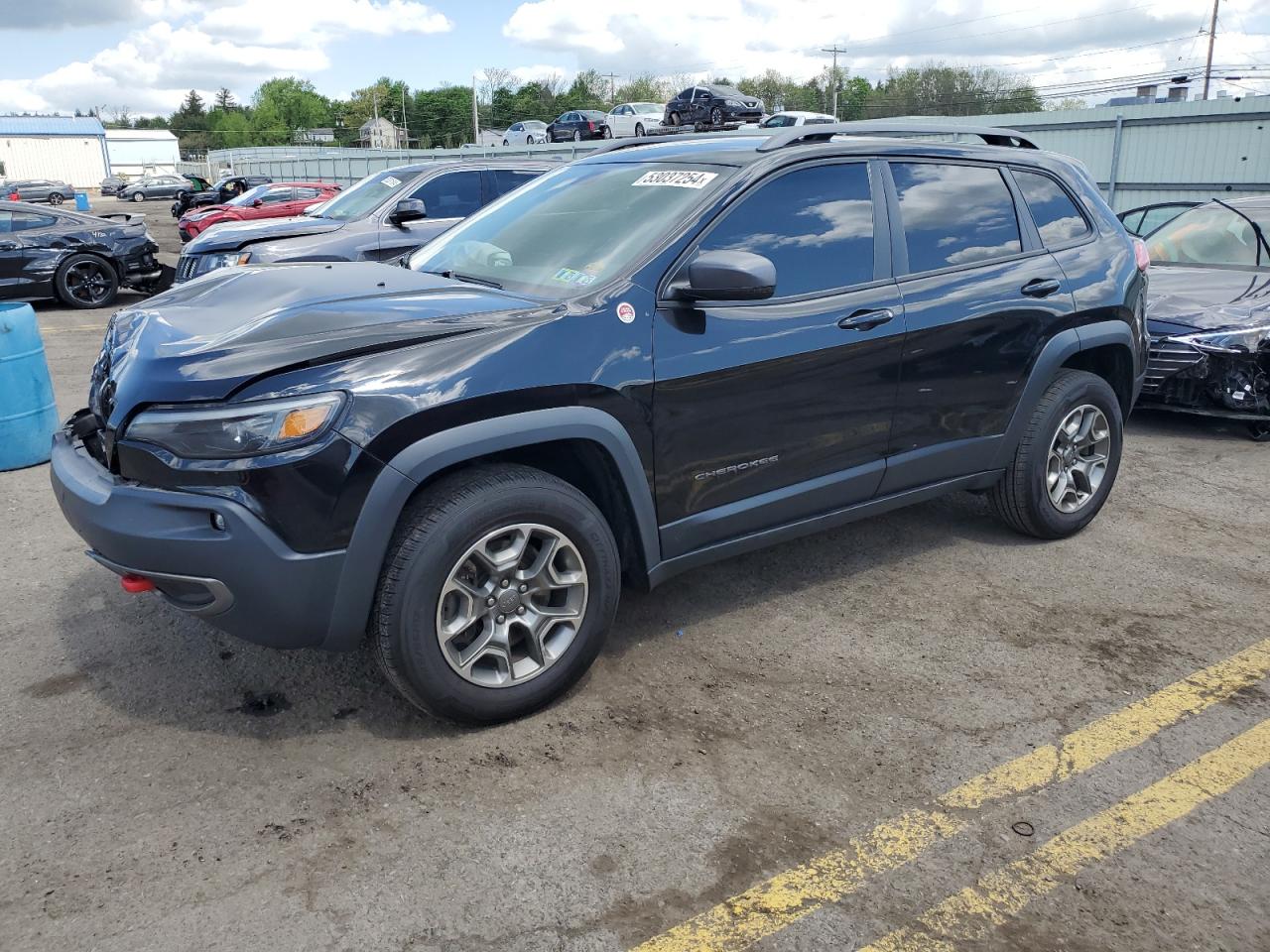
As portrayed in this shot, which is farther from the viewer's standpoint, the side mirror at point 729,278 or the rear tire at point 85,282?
the rear tire at point 85,282

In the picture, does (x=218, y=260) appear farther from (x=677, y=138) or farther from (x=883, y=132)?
(x=883, y=132)

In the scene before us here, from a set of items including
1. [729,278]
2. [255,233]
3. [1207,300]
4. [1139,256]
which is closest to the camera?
[729,278]

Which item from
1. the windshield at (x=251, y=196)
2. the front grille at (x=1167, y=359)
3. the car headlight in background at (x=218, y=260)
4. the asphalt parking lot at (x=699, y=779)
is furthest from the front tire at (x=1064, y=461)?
the windshield at (x=251, y=196)

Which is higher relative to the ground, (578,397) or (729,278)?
(729,278)

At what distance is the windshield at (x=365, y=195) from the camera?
10.8 metres

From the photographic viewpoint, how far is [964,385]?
170 inches

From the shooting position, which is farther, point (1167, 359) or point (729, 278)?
point (1167, 359)

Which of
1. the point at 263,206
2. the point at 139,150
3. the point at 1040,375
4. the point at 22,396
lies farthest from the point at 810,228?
the point at 139,150

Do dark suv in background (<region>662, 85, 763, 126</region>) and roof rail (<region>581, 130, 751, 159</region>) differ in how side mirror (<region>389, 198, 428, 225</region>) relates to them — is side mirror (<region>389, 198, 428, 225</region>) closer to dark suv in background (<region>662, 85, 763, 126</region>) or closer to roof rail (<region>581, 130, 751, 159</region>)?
roof rail (<region>581, 130, 751, 159</region>)

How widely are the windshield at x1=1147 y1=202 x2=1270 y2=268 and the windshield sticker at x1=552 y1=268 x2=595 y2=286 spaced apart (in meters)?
6.52

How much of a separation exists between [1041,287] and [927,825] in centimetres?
270

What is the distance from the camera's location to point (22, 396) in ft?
20.1

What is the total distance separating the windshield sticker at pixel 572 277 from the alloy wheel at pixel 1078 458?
2500mm

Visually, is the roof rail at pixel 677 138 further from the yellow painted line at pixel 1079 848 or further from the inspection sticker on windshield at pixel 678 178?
the yellow painted line at pixel 1079 848
